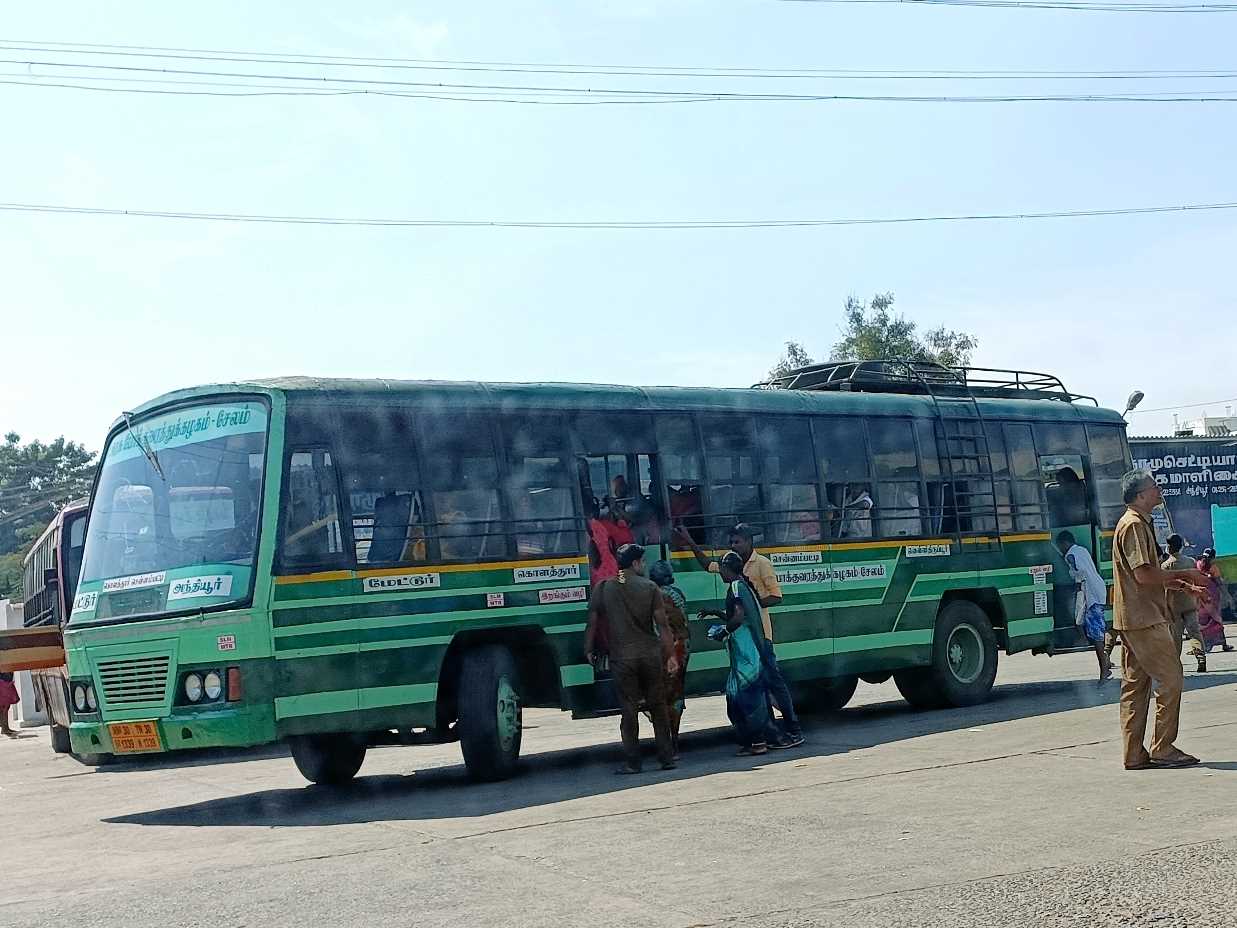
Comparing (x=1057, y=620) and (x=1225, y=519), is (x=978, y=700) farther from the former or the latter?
(x=1225, y=519)

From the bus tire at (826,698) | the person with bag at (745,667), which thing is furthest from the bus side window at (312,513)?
the bus tire at (826,698)

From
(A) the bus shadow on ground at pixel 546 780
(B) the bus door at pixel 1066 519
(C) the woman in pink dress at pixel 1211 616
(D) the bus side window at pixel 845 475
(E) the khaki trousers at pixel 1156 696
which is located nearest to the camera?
(E) the khaki trousers at pixel 1156 696

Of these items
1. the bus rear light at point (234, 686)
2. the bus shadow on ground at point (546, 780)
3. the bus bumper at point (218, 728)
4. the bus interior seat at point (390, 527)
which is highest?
the bus interior seat at point (390, 527)

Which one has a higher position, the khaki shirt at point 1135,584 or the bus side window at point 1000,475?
the bus side window at point 1000,475

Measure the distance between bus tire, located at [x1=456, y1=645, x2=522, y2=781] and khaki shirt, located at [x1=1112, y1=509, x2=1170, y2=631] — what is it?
4.56 metres

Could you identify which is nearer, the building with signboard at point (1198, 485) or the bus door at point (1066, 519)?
the bus door at point (1066, 519)

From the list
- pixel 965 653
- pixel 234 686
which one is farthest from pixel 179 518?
pixel 965 653

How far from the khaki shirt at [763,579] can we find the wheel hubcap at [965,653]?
11.2ft

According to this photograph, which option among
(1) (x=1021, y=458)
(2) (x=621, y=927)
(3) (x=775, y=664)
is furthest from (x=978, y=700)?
(2) (x=621, y=927)

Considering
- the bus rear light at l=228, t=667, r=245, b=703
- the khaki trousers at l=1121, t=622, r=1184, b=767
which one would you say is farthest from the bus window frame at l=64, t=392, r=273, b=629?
the khaki trousers at l=1121, t=622, r=1184, b=767

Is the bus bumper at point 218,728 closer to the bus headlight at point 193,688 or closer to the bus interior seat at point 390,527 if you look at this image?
the bus headlight at point 193,688

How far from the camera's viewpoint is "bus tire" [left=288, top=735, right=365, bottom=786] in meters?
12.9

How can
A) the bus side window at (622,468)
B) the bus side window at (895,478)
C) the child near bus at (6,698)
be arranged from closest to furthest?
the bus side window at (622,468) < the bus side window at (895,478) < the child near bus at (6,698)

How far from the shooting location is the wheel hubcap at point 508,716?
476 inches
